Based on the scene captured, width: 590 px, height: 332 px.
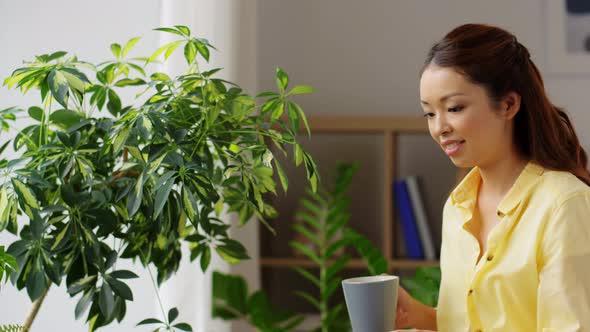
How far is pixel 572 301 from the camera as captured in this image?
1105mm

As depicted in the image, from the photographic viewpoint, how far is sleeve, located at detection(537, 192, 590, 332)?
110 centimetres

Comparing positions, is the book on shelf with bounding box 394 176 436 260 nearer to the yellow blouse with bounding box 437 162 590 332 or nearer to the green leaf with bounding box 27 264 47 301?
the yellow blouse with bounding box 437 162 590 332

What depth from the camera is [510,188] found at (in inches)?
50.4

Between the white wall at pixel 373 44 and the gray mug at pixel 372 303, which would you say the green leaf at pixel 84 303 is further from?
the white wall at pixel 373 44

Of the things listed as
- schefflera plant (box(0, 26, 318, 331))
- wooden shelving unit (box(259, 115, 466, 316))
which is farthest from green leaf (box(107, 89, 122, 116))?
wooden shelving unit (box(259, 115, 466, 316))

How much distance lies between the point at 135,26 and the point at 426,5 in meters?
1.42

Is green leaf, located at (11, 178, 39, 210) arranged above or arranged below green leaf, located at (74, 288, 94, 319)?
above

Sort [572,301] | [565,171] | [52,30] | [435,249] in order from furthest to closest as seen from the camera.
Answer: [435,249] < [52,30] < [565,171] < [572,301]

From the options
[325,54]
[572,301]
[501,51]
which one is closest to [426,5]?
[325,54]

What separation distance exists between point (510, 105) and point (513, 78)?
4 centimetres

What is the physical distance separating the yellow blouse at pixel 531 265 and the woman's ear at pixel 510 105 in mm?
89

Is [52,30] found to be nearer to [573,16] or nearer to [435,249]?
[435,249]

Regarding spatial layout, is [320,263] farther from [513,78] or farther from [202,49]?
[513,78]

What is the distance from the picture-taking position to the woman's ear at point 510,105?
1.24 metres
